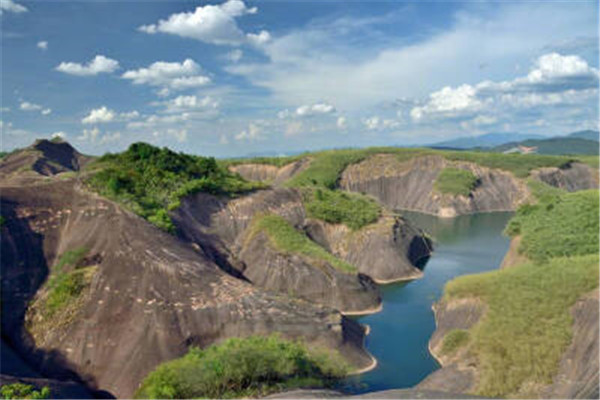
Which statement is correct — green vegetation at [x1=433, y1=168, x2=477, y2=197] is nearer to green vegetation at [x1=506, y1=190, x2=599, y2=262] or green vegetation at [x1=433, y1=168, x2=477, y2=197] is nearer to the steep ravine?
the steep ravine

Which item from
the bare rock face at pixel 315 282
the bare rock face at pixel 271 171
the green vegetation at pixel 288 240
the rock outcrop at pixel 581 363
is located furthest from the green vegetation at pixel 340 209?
the bare rock face at pixel 271 171

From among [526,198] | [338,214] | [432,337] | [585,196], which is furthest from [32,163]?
[526,198]

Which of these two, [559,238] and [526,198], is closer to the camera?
[559,238]

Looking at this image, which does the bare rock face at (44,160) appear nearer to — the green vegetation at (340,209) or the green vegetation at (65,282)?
the green vegetation at (340,209)

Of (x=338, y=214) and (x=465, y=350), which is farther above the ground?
(x=338, y=214)

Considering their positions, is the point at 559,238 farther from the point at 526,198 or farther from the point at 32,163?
the point at 32,163

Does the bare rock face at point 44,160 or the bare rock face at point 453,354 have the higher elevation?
the bare rock face at point 44,160

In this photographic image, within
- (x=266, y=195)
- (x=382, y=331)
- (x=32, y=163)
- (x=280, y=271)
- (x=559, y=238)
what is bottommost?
(x=382, y=331)

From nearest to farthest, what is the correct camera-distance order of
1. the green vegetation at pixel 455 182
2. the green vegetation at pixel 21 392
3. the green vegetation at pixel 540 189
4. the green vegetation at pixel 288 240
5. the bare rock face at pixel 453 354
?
the green vegetation at pixel 21 392, the bare rock face at pixel 453 354, the green vegetation at pixel 288 240, the green vegetation at pixel 540 189, the green vegetation at pixel 455 182
